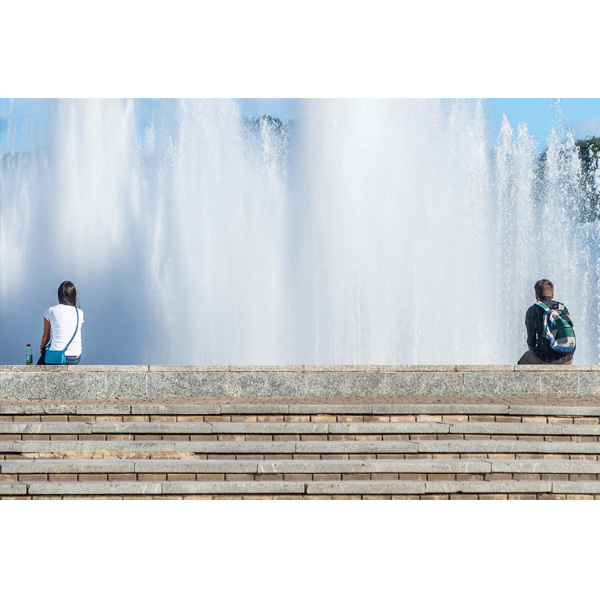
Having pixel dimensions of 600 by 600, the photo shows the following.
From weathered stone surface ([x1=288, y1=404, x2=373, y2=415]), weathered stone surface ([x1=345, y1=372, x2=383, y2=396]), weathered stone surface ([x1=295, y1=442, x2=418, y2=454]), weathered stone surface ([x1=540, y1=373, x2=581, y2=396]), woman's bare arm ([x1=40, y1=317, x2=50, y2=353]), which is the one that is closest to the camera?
weathered stone surface ([x1=295, y1=442, x2=418, y2=454])

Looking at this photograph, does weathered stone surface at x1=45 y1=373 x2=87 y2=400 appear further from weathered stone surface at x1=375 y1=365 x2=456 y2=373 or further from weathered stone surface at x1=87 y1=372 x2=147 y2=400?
weathered stone surface at x1=375 y1=365 x2=456 y2=373

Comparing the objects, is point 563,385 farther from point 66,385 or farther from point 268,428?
point 66,385

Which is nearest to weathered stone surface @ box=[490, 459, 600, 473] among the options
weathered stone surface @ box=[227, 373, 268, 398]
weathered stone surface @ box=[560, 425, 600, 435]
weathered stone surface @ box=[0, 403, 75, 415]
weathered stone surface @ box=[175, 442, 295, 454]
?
weathered stone surface @ box=[560, 425, 600, 435]

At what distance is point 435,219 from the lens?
53.7 feet

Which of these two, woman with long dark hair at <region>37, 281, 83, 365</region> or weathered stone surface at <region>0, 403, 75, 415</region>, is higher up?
woman with long dark hair at <region>37, 281, 83, 365</region>

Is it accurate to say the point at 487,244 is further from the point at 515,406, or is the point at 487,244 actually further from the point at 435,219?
the point at 515,406

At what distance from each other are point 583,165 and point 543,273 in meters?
9.91

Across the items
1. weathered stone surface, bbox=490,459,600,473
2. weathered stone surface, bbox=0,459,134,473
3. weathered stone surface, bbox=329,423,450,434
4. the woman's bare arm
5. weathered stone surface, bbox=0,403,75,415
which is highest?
the woman's bare arm

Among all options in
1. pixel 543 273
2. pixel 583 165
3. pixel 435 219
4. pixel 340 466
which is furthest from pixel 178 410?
pixel 583 165

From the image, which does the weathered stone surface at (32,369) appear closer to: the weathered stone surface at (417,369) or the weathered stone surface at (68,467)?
the weathered stone surface at (68,467)

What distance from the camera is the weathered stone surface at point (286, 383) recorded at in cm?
774

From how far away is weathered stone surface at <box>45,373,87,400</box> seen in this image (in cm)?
764

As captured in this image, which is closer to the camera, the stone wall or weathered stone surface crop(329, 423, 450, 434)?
weathered stone surface crop(329, 423, 450, 434)

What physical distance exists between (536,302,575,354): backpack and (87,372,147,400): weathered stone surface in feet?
13.6
